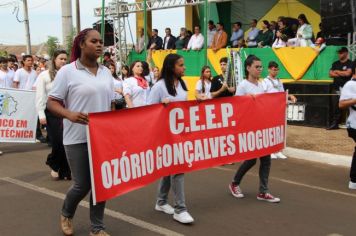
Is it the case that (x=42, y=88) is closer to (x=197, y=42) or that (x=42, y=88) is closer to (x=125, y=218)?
(x=125, y=218)

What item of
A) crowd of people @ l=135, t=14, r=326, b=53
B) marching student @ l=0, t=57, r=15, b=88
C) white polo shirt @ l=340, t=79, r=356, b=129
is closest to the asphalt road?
white polo shirt @ l=340, t=79, r=356, b=129

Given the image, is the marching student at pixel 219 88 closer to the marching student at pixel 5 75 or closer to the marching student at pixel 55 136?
the marching student at pixel 55 136

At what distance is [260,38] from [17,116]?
7.80 meters

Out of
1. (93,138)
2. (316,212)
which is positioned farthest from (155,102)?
(316,212)

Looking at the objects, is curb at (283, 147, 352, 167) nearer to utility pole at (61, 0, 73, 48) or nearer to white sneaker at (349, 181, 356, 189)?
white sneaker at (349, 181, 356, 189)

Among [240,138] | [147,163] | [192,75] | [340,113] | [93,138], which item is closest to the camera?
[93,138]

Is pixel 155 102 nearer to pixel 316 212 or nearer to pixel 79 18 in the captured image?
pixel 316 212

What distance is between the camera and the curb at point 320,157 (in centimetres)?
846

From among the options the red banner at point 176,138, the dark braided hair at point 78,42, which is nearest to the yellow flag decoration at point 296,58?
the red banner at point 176,138

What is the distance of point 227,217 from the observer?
213 inches

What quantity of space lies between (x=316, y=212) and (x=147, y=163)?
2.00m

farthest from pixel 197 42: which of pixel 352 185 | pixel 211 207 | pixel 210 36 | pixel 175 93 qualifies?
pixel 175 93

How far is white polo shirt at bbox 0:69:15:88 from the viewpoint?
38.7 ft

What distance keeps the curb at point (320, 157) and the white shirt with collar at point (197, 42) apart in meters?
7.06
